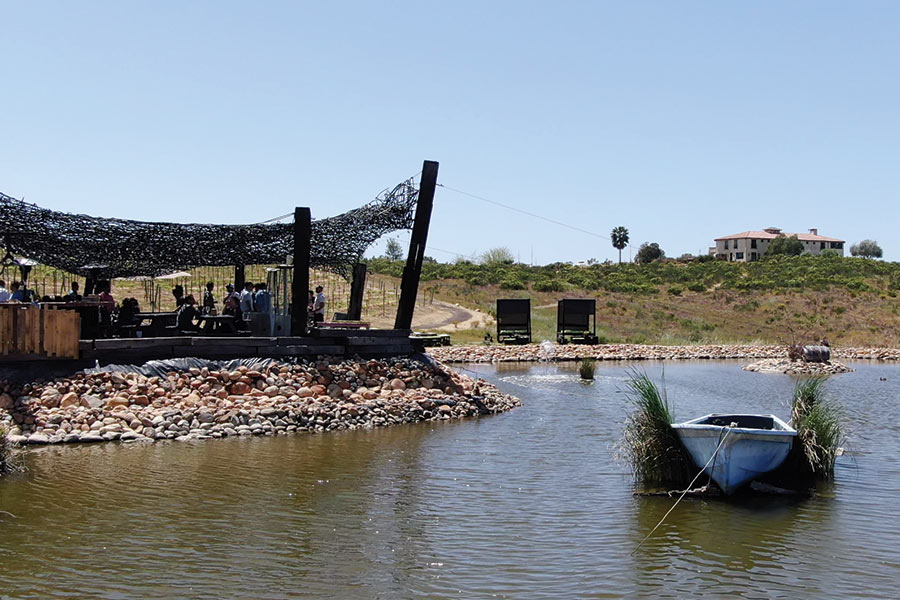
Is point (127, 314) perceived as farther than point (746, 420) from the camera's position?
Yes

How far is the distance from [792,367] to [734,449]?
2400 centimetres

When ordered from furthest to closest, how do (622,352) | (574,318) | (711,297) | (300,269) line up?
(711,297), (574,318), (622,352), (300,269)

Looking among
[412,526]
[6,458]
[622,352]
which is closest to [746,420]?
[412,526]

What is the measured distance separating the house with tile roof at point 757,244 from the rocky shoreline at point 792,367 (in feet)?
287

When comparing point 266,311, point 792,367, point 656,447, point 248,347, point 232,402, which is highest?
point 266,311

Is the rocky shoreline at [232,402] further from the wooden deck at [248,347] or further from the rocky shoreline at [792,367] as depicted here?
the rocky shoreline at [792,367]

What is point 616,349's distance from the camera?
41.5 metres

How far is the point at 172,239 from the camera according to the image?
21.0 metres

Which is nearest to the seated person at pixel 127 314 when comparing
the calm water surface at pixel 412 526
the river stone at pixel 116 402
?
the river stone at pixel 116 402

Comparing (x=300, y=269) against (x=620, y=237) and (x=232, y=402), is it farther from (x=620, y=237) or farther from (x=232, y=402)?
(x=620, y=237)

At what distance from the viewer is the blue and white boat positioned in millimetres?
13117

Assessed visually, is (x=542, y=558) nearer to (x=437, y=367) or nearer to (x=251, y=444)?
(x=251, y=444)

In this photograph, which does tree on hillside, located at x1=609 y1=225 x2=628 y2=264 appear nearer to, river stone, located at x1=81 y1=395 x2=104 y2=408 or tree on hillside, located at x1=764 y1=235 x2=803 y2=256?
tree on hillside, located at x1=764 y1=235 x2=803 y2=256

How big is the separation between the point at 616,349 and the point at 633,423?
27.4 metres
